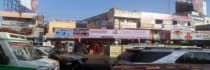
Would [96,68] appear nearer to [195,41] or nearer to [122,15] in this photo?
[195,41]

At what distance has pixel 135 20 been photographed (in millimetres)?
72500

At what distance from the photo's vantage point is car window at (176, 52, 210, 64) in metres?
10.6

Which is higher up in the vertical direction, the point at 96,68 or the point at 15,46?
the point at 15,46

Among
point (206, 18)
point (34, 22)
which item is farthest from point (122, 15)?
point (206, 18)

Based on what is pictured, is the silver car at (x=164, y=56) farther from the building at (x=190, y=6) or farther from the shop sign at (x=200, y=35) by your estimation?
the building at (x=190, y=6)

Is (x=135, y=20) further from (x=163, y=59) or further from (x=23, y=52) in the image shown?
(x=23, y=52)

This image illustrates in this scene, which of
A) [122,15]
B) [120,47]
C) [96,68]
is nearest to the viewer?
[96,68]

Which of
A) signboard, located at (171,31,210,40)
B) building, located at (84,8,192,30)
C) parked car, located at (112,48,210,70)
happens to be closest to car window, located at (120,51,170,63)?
parked car, located at (112,48,210,70)

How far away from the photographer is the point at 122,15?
70562 mm

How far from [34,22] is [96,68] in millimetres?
55093

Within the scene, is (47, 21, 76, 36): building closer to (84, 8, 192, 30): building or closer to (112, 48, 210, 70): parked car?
(84, 8, 192, 30): building

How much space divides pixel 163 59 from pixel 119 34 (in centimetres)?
3961

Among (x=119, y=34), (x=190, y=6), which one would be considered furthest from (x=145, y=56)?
(x=190, y=6)

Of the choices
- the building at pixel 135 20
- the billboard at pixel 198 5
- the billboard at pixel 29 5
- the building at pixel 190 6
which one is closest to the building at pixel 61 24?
the building at pixel 135 20
